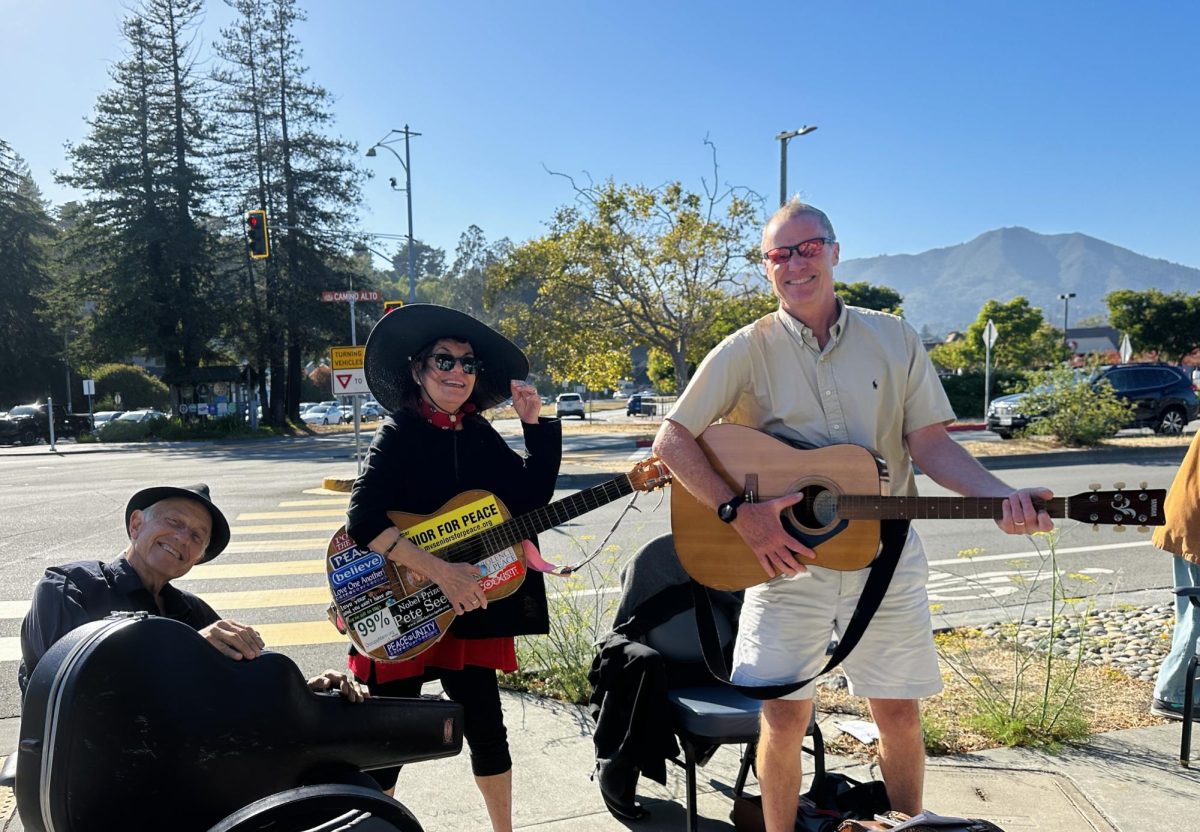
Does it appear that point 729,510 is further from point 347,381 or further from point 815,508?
point 347,381

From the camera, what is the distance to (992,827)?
220 cm

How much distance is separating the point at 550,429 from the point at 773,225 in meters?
1.01

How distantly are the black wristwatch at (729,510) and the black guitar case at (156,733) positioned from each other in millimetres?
1179

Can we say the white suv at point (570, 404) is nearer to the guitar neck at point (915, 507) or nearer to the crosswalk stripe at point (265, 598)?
the crosswalk stripe at point (265, 598)

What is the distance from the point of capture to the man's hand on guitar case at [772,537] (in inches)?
93.7

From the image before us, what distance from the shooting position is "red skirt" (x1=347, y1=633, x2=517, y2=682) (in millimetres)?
2631

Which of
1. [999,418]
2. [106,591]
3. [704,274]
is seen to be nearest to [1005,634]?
[106,591]

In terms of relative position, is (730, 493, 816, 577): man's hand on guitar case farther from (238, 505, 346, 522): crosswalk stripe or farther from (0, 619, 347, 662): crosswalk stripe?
(238, 505, 346, 522): crosswalk stripe

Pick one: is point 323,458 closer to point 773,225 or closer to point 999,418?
point 999,418

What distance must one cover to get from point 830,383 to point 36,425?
36.9 metres

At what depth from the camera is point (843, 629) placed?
2.49 meters

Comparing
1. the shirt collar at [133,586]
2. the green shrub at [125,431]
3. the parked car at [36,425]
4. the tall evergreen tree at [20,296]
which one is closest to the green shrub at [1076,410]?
the shirt collar at [133,586]

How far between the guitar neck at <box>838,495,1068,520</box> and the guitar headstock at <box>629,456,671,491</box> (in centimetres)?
62

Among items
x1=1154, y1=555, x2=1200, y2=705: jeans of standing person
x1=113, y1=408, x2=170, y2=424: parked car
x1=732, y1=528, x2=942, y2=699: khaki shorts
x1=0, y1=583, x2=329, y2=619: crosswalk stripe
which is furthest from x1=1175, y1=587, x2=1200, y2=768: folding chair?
x1=113, y1=408, x2=170, y2=424: parked car
